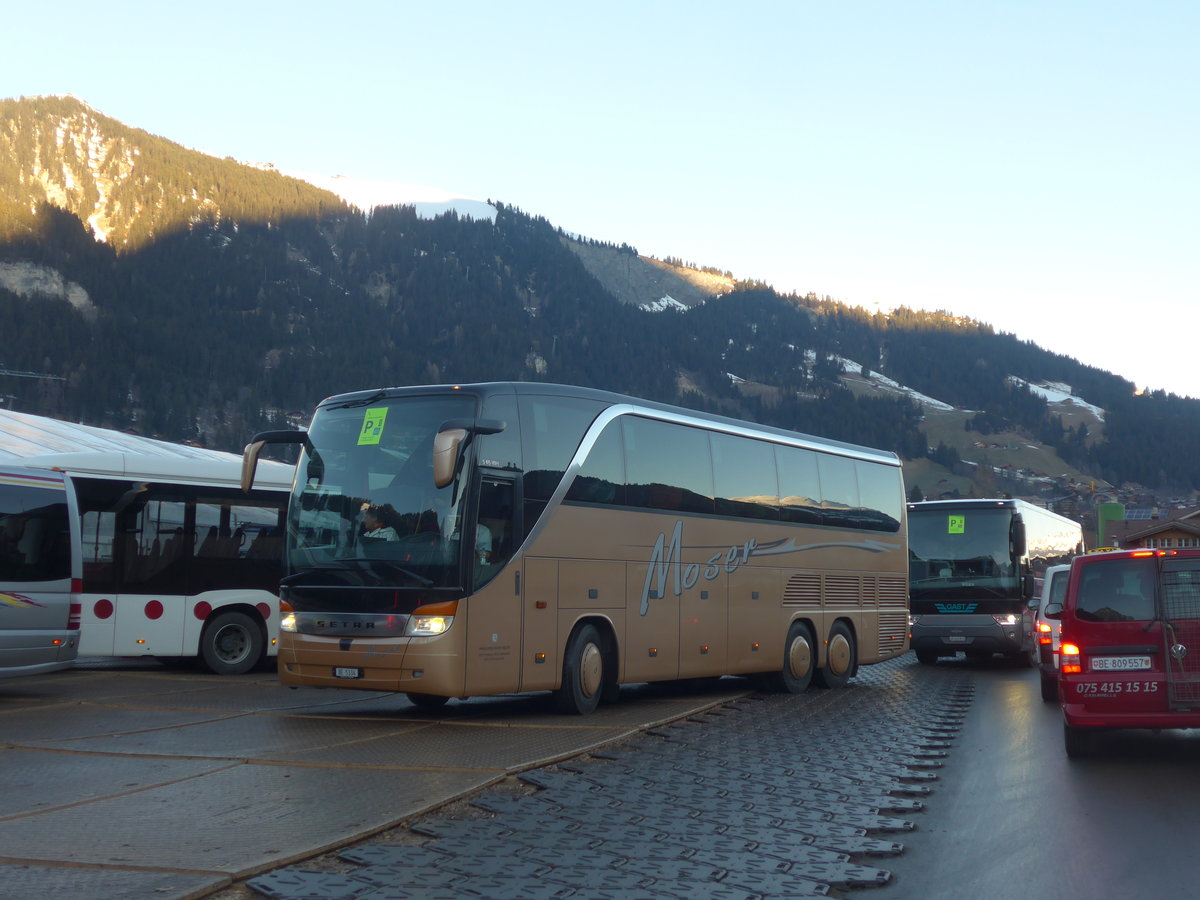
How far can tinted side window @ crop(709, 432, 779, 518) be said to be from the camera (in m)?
16.0

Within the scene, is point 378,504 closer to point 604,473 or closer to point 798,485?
point 604,473

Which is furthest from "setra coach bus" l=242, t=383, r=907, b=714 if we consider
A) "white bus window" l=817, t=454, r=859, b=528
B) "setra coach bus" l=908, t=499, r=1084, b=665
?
"setra coach bus" l=908, t=499, r=1084, b=665

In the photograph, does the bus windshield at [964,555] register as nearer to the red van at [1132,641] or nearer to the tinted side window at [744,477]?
the tinted side window at [744,477]

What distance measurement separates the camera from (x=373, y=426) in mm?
12664

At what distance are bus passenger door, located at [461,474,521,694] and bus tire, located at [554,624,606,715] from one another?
2.93 ft

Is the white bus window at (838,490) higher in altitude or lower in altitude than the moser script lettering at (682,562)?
higher

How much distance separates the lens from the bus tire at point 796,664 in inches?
679

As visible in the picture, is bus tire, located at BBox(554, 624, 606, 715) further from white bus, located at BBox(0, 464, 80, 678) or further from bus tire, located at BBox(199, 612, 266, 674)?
bus tire, located at BBox(199, 612, 266, 674)

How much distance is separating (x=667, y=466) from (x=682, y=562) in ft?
3.84

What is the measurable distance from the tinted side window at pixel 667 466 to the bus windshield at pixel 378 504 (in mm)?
2674

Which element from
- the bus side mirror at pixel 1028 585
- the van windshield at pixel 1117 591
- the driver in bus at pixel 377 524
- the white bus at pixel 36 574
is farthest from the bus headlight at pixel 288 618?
the bus side mirror at pixel 1028 585

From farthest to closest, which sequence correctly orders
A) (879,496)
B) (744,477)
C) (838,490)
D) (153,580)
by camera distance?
(879,496) < (838,490) < (153,580) < (744,477)

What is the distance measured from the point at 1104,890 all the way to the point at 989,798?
9.22 feet

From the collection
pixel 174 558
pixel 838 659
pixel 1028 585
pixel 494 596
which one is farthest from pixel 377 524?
pixel 1028 585
